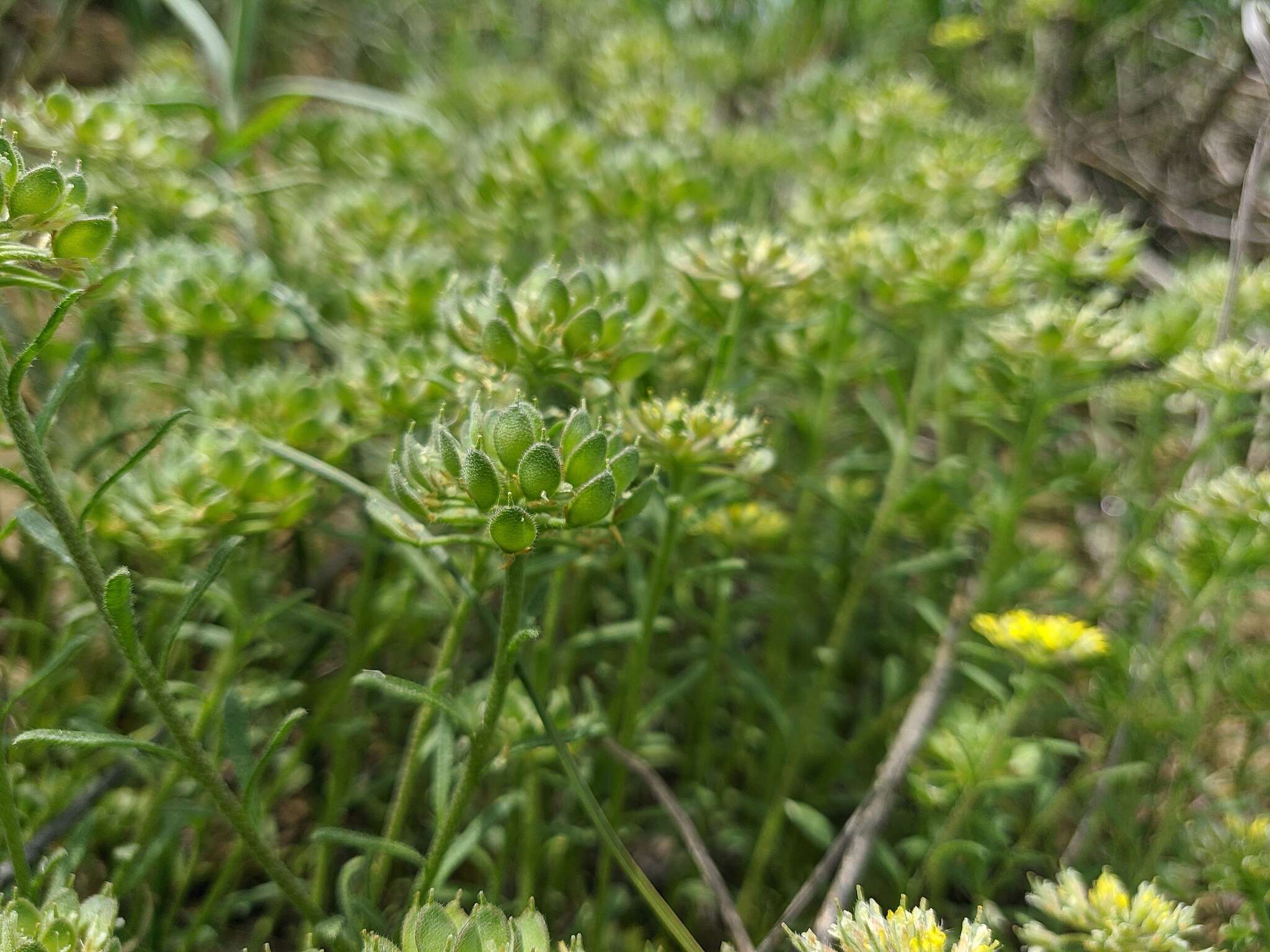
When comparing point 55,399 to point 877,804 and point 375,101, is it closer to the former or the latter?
point 877,804

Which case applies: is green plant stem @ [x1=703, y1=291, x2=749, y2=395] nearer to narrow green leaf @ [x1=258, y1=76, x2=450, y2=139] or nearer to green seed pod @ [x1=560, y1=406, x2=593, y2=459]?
green seed pod @ [x1=560, y1=406, x2=593, y2=459]

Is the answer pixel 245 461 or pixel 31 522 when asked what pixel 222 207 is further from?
pixel 31 522

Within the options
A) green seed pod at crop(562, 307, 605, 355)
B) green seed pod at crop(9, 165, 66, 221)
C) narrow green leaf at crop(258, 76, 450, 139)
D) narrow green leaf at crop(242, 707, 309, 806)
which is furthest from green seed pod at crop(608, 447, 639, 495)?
narrow green leaf at crop(258, 76, 450, 139)

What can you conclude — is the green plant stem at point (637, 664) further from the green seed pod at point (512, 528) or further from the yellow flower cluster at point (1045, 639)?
the yellow flower cluster at point (1045, 639)

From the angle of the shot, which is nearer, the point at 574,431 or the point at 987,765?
the point at 574,431

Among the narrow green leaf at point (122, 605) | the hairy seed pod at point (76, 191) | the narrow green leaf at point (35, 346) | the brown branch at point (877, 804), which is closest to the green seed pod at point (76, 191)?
the hairy seed pod at point (76, 191)

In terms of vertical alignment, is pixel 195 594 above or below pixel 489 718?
above

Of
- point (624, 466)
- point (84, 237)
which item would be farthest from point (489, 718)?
point (84, 237)
